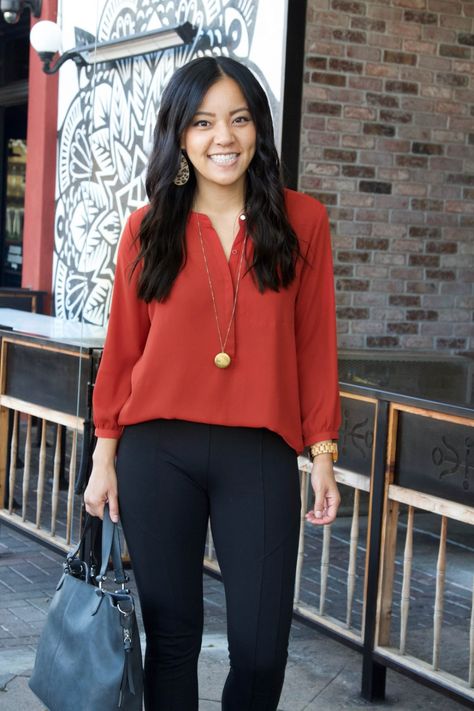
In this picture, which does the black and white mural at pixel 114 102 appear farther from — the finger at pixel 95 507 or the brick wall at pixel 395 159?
the finger at pixel 95 507

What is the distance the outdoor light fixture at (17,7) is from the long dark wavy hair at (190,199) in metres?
5.24

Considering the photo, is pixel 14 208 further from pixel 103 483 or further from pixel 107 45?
pixel 103 483

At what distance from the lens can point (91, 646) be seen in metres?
2.50

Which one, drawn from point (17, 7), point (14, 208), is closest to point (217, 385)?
point (17, 7)

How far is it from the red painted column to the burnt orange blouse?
212 inches

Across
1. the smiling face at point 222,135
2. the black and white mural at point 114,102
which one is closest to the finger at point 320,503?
the smiling face at point 222,135

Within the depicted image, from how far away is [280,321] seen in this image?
2.51 m

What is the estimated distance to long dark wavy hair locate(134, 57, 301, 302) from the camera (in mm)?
2512

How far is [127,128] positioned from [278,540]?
4454 millimetres

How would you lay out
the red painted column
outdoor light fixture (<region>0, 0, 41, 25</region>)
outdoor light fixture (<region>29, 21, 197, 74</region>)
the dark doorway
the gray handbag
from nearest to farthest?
the gray handbag < outdoor light fixture (<region>29, 21, 197, 74</region>) < outdoor light fixture (<region>0, 0, 41, 25</region>) < the red painted column < the dark doorway

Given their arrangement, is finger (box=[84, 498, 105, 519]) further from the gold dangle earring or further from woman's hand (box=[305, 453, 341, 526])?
the gold dangle earring

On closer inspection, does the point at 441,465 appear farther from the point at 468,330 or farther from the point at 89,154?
the point at 89,154

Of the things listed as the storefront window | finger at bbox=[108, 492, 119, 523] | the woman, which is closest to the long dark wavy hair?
the woman

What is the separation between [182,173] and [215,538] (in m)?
0.81
